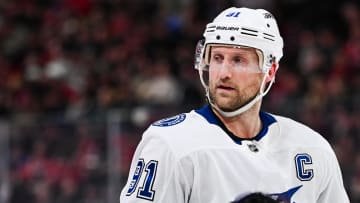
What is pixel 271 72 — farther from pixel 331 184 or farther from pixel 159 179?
pixel 159 179

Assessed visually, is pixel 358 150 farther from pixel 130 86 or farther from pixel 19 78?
pixel 19 78

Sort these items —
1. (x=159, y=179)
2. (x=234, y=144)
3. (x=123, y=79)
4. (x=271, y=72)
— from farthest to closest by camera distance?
(x=123, y=79)
(x=271, y=72)
(x=234, y=144)
(x=159, y=179)

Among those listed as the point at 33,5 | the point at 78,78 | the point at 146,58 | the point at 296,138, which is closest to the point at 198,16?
the point at 146,58

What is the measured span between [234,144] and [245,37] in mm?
318

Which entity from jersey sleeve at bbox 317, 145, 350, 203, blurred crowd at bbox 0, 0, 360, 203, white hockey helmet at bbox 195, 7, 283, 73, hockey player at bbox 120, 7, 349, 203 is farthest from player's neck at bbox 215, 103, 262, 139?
blurred crowd at bbox 0, 0, 360, 203

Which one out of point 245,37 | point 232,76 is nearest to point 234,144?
point 232,76

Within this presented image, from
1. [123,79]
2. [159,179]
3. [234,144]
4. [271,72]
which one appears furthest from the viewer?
[123,79]

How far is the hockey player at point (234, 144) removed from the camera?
286 centimetres

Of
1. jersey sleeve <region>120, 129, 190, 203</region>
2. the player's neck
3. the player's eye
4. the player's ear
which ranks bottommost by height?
jersey sleeve <region>120, 129, 190, 203</region>

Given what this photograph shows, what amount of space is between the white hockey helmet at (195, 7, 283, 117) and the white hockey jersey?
0.41 feet

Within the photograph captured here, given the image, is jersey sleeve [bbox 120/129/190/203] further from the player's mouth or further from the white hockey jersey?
the player's mouth

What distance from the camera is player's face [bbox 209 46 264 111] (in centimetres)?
299

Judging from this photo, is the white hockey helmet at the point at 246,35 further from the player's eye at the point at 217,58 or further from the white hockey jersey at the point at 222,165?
the white hockey jersey at the point at 222,165

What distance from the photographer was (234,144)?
2.98 m
